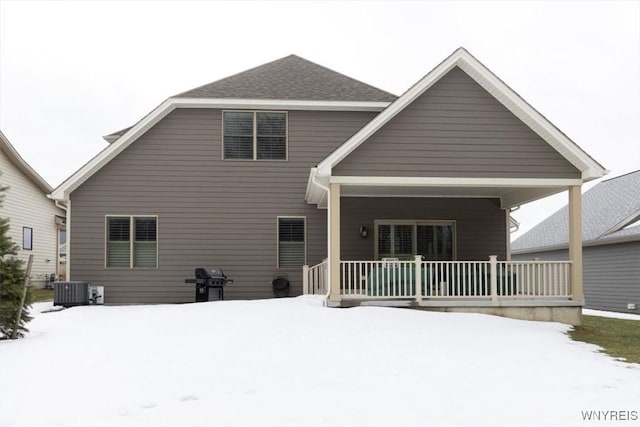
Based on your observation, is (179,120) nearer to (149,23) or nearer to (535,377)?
(535,377)

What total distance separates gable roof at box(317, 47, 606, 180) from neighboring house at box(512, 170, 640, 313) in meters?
5.02

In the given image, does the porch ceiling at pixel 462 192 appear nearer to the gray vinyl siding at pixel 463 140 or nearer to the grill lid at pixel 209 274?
the gray vinyl siding at pixel 463 140

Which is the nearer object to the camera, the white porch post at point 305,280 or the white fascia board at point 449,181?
the white fascia board at point 449,181

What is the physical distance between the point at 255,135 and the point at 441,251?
612 cm

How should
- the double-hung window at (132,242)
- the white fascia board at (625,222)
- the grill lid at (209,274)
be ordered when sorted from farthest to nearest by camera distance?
the white fascia board at (625,222) < the double-hung window at (132,242) < the grill lid at (209,274)

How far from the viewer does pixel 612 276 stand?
68.4 ft

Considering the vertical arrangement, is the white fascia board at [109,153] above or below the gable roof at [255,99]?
below

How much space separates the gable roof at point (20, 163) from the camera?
78.1ft

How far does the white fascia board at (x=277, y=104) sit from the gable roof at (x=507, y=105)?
423cm

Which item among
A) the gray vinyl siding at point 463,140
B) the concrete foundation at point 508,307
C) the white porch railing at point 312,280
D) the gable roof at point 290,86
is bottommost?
the concrete foundation at point 508,307

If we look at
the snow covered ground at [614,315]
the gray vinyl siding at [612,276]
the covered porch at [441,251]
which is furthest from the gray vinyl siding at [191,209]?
the gray vinyl siding at [612,276]

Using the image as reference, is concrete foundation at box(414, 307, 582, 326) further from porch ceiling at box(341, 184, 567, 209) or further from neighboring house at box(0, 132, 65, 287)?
neighboring house at box(0, 132, 65, 287)

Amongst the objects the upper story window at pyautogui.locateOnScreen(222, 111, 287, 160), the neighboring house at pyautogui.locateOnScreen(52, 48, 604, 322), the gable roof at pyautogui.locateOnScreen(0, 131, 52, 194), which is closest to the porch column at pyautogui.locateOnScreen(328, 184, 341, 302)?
the neighboring house at pyautogui.locateOnScreen(52, 48, 604, 322)

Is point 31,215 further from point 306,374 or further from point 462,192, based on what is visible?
point 306,374
